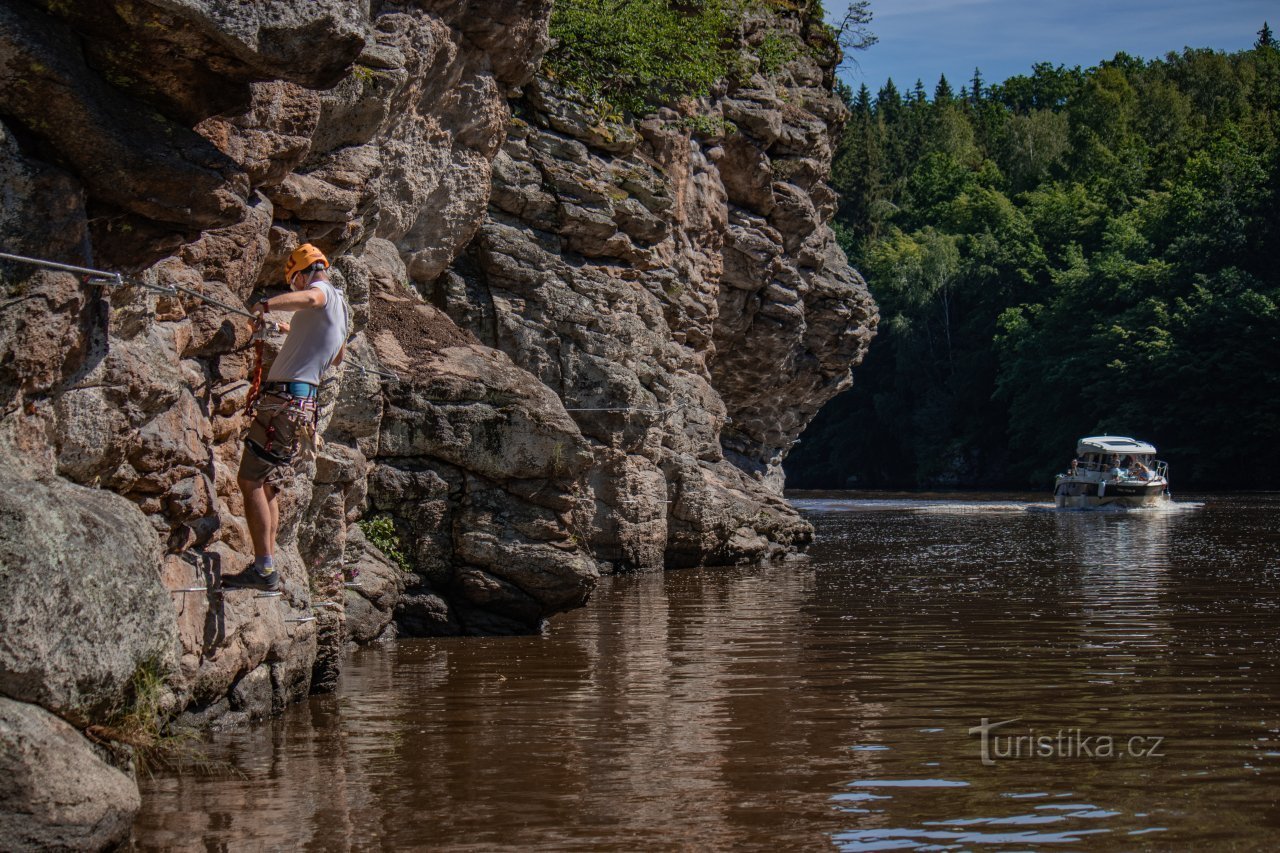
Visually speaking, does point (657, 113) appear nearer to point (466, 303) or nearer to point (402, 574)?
point (466, 303)

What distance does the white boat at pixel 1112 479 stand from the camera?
4322 centimetres

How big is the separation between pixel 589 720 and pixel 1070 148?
9669 centimetres

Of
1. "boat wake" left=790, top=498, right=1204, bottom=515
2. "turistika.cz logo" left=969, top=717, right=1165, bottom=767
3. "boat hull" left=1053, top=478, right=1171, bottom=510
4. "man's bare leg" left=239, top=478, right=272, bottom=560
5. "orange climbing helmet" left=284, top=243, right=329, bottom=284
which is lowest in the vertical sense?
"turistika.cz logo" left=969, top=717, right=1165, bottom=767

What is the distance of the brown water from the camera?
6781 millimetres

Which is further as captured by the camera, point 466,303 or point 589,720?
point 466,303

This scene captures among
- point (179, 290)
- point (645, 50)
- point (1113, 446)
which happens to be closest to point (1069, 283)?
point (1113, 446)

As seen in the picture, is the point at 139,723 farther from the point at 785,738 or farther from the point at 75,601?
the point at 785,738

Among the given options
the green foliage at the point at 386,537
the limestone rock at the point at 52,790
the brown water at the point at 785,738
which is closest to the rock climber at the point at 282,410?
the brown water at the point at 785,738

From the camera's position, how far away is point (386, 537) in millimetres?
14391

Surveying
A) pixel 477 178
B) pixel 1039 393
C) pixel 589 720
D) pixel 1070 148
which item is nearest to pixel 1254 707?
pixel 589 720

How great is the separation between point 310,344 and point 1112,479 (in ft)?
126

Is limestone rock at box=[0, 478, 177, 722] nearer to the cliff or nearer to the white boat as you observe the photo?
the cliff

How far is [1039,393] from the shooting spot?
71.4m

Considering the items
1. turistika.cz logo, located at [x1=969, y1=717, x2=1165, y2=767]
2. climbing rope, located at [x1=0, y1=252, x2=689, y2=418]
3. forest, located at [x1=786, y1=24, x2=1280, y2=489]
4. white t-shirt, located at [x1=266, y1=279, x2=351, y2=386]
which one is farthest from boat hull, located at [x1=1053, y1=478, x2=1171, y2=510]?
white t-shirt, located at [x1=266, y1=279, x2=351, y2=386]
